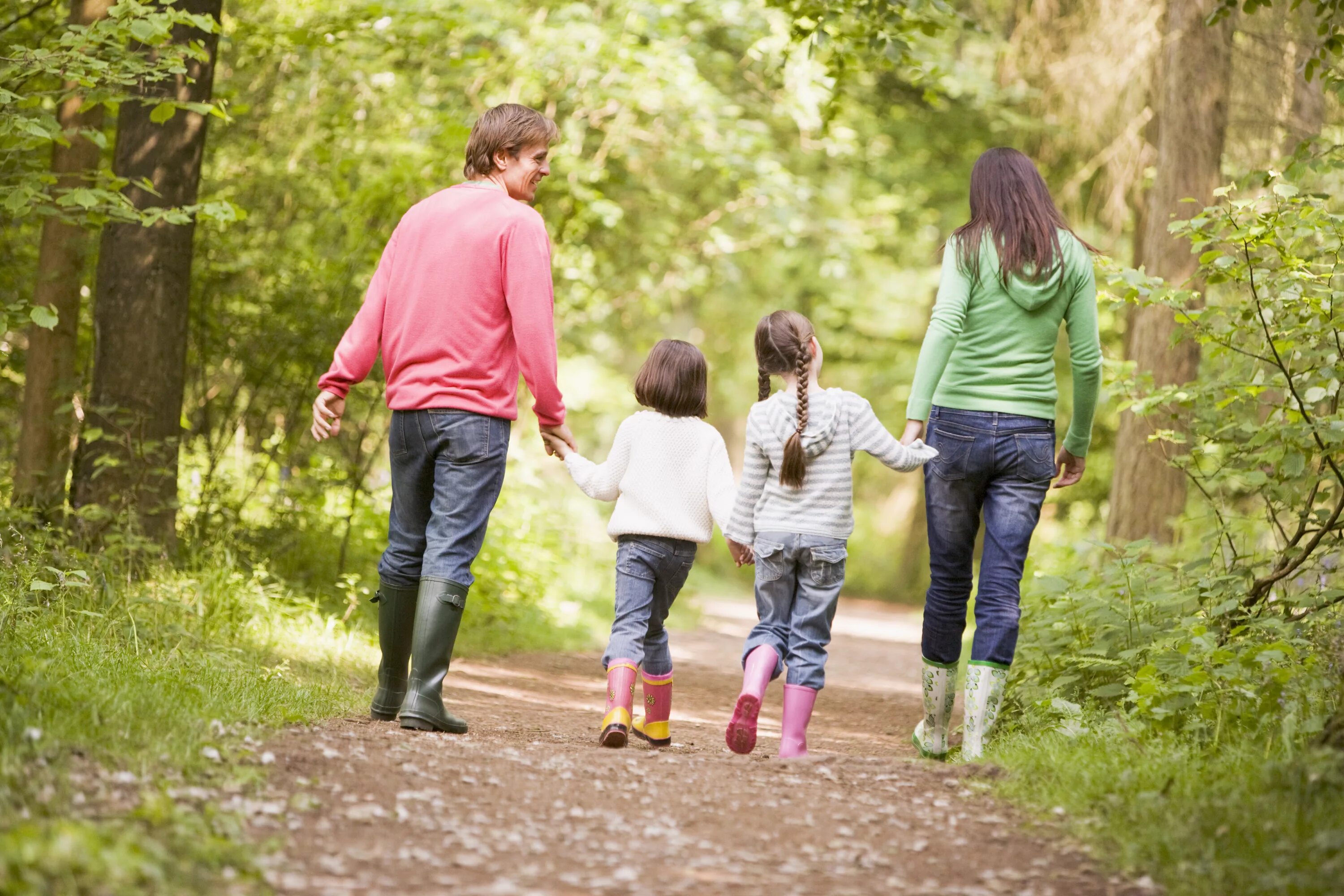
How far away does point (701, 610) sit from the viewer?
14203mm

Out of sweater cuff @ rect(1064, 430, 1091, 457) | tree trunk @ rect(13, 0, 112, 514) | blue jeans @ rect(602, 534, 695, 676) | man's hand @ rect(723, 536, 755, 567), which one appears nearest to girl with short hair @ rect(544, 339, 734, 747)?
blue jeans @ rect(602, 534, 695, 676)

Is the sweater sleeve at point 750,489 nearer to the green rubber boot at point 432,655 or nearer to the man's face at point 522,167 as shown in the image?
the green rubber boot at point 432,655

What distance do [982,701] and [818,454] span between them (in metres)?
1.06

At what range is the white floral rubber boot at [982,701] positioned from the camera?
4566mm

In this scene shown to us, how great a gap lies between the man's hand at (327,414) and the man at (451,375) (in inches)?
1.0

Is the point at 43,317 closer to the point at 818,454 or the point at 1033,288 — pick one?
the point at 818,454

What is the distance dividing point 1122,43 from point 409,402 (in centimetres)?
891

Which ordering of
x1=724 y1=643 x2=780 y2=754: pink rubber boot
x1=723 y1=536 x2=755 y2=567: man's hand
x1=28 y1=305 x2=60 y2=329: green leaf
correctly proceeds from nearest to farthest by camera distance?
x1=724 y1=643 x2=780 y2=754: pink rubber boot → x1=723 y1=536 x2=755 y2=567: man's hand → x1=28 y1=305 x2=60 y2=329: green leaf

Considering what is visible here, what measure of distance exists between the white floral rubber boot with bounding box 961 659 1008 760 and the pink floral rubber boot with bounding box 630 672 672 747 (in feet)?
3.78

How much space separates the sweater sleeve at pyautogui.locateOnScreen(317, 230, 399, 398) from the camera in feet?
15.7

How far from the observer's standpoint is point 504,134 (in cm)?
476

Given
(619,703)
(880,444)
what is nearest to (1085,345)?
(880,444)

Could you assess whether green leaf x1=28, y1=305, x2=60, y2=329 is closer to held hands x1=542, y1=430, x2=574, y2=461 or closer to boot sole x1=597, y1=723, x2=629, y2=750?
held hands x1=542, y1=430, x2=574, y2=461

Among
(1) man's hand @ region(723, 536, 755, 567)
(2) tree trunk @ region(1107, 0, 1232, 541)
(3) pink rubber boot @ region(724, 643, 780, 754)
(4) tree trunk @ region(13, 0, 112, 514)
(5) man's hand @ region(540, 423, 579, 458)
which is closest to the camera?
(3) pink rubber boot @ region(724, 643, 780, 754)
